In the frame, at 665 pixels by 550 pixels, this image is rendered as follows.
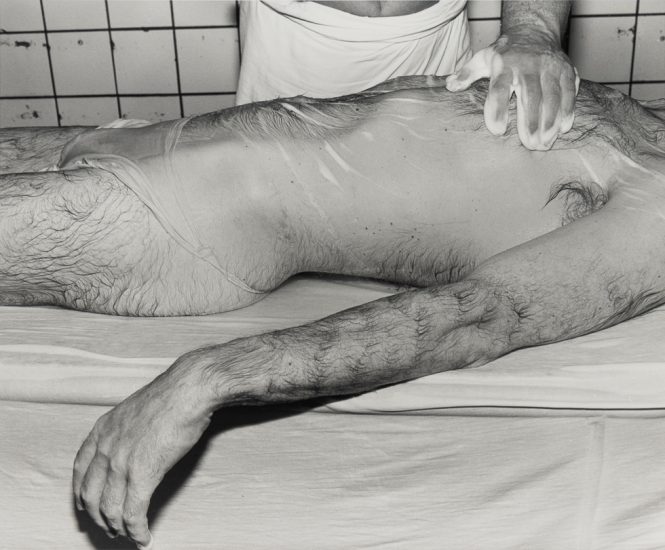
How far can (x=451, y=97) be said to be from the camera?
4.09ft

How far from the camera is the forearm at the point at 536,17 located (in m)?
1.41

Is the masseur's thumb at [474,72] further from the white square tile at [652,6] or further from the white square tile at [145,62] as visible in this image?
the white square tile at [145,62]

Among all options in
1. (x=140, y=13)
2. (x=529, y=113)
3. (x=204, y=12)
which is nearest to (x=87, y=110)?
(x=140, y=13)

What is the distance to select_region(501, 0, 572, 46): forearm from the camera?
141cm

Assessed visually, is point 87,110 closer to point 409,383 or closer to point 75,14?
point 75,14

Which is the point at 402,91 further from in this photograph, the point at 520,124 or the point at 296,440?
the point at 296,440

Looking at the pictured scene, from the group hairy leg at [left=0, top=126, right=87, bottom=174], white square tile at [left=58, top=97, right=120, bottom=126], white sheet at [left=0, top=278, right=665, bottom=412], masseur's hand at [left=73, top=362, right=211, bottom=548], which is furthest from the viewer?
white square tile at [left=58, top=97, right=120, bottom=126]

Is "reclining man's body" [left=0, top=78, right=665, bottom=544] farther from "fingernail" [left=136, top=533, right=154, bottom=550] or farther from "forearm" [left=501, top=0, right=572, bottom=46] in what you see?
"fingernail" [left=136, top=533, right=154, bottom=550]

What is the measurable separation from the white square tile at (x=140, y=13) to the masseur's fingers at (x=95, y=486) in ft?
6.09

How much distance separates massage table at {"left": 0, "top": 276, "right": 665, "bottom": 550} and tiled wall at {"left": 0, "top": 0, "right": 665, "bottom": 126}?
1493mm

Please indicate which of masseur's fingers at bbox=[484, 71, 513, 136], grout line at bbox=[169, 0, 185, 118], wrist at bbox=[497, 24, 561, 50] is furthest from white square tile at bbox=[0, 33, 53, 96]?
masseur's fingers at bbox=[484, 71, 513, 136]

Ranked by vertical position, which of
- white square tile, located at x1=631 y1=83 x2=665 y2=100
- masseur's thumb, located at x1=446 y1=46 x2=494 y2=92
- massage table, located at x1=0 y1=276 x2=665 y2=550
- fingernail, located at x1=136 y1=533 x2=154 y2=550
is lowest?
fingernail, located at x1=136 y1=533 x2=154 y2=550

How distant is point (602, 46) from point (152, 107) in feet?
4.65

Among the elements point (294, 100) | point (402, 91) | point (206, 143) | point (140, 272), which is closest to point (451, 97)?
point (402, 91)
